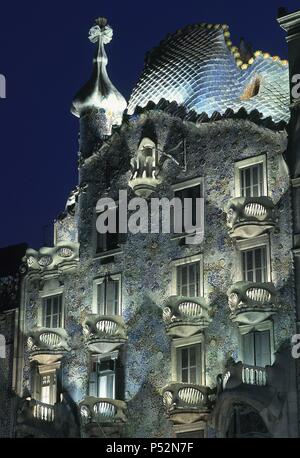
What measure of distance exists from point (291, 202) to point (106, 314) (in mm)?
8834

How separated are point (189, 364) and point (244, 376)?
3583 mm

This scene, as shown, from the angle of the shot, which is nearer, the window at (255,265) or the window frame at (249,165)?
the window at (255,265)

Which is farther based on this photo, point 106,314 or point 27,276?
point 27,276

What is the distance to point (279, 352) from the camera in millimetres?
49188

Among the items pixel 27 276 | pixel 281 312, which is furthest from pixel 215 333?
pixel 27 276

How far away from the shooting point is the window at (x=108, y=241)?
5582 centimetres

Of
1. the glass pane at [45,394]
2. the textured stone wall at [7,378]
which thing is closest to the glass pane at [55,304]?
the textured stone wall at [7,378]

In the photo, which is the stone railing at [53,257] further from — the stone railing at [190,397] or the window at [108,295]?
the stone railing at [190,397]

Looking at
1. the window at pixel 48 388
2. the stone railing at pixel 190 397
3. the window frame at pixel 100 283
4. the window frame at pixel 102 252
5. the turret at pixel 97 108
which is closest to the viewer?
the stone railing at pixel 190 397

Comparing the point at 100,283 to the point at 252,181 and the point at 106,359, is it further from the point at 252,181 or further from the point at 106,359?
the point at 252,181

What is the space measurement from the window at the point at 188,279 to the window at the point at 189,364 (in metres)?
2.07

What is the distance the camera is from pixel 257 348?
5025 cm
